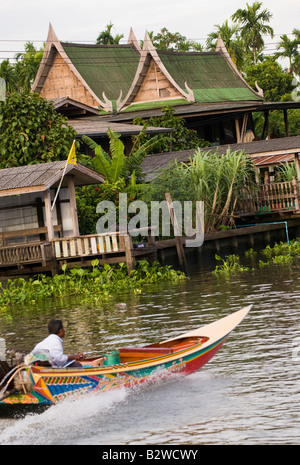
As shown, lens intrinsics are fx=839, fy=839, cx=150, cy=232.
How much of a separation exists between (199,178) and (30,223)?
21.1ft

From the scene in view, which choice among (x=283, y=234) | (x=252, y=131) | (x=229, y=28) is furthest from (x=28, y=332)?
(x=229, y=28)

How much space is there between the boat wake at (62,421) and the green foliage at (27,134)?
2120 cm

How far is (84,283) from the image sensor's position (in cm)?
2544

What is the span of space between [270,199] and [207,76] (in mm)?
21042

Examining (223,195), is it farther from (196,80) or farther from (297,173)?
(196,80)

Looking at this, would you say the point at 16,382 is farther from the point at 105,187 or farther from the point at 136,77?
the point at 136,77

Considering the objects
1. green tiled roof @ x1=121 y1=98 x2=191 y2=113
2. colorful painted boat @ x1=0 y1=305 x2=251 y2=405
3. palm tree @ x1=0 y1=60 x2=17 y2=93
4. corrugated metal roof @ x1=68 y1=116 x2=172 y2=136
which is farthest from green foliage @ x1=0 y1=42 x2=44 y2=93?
colorful painted boat @ x1=0 y1=305 x2=251 y2=405

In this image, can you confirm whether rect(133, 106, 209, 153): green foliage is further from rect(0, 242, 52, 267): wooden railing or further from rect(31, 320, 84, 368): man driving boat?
rect(31, 320, 84, 368): man driving boat

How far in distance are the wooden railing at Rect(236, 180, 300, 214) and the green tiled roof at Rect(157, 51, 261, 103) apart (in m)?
15.0

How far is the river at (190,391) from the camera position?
10.2m

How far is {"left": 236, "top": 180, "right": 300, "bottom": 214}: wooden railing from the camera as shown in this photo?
1336 inches

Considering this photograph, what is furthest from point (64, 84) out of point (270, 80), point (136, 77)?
point (270, 80)

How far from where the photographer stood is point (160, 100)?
49281mm

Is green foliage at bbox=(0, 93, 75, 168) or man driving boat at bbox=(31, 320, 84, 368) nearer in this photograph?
man driving boat at bbox=(31, 320, 84, 368)
